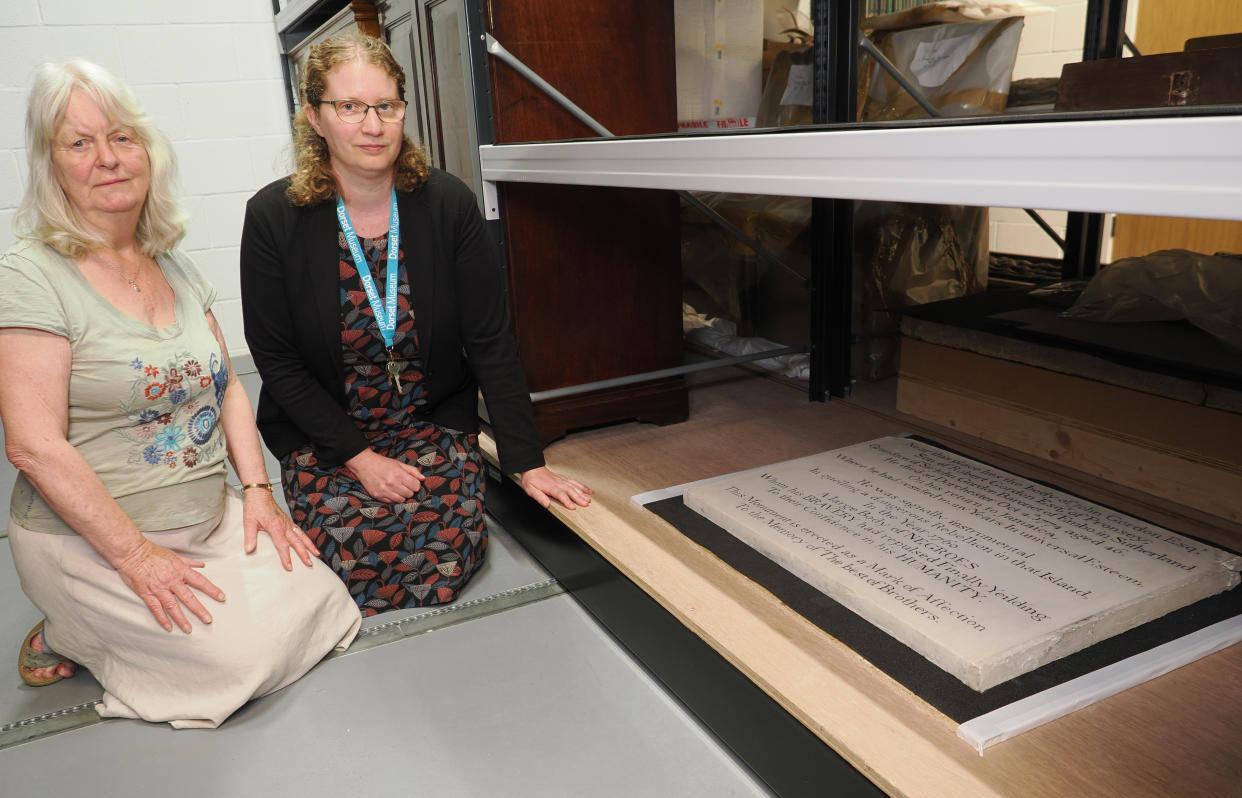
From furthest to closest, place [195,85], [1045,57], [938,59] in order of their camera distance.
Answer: [195,85]
[1045,57]
[938,59]

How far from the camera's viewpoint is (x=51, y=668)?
1.45 metres

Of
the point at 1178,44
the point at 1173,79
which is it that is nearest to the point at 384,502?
the point at 1173,79

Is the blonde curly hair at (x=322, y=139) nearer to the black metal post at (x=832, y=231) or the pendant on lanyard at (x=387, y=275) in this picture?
the pendant on lanyard at (x=387, y=275)

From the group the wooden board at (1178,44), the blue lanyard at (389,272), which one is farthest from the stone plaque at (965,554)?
the wooden board at (1178,44)

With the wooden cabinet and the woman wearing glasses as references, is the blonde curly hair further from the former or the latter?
the wooden cabinet

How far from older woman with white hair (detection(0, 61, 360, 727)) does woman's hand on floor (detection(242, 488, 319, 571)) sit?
1 cm

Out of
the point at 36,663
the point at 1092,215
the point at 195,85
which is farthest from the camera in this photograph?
the point at 195,85

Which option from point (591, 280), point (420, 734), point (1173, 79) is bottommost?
point (420, 734)

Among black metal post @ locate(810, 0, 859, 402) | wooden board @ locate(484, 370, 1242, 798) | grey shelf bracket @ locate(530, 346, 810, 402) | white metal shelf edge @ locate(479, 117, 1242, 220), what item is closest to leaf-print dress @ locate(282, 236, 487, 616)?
wooden board @ locate(484, 370, 1242, 798)

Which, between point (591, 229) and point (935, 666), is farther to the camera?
point (591, 229)

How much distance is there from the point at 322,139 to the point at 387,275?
28 cm

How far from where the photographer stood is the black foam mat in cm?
104

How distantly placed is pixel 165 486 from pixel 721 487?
0.94 m

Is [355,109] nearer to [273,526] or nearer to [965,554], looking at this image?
[273,526]
